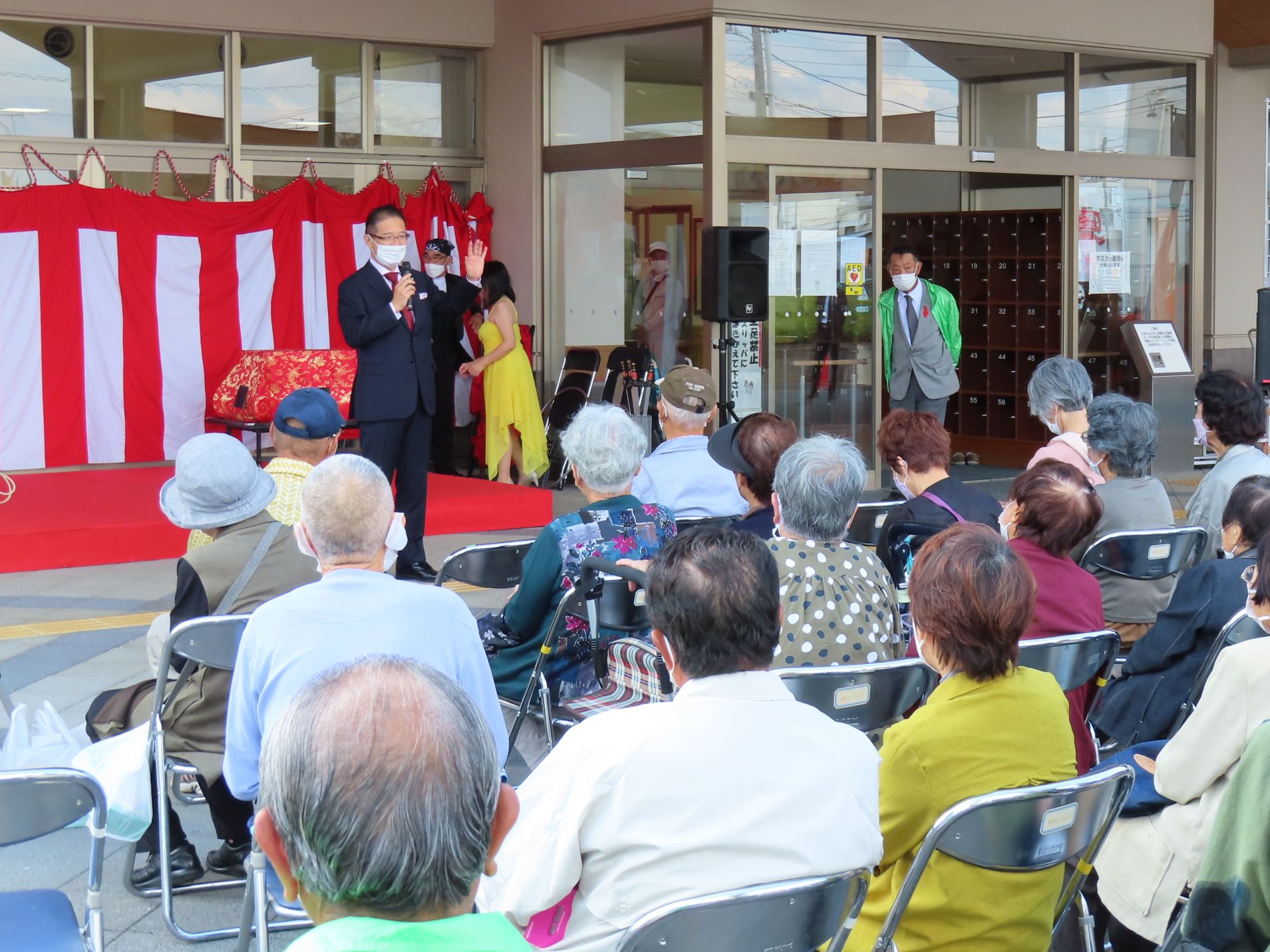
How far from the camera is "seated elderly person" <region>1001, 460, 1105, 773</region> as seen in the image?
3434mm

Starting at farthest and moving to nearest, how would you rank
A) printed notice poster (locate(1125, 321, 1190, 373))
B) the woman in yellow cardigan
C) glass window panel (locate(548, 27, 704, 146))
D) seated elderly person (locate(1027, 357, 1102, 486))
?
1. printed notice poster (locate(1125, 321, 1190, 373))
2. glass window panel (locate(548, 27, 704, 146))
3. seated elderly person (locate(1027, 357, 1102, 486))
4. the woman in yellow cardigan

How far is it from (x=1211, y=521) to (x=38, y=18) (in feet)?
25.8

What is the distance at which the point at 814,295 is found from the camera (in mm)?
9812

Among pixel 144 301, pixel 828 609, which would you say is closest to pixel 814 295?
pixel 144 301

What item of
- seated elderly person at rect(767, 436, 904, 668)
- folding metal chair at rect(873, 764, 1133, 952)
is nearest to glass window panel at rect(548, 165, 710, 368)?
seated elderly person at rect(767, 436, 904, 668)

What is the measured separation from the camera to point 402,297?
6.73 meters

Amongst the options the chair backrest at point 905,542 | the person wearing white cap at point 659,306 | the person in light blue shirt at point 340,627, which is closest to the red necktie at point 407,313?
the person wearing white cap at point 659,306

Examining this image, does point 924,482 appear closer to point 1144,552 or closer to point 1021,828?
point 1144,552

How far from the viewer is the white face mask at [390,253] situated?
668 centimetres

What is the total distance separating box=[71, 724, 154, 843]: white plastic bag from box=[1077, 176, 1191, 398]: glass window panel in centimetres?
942

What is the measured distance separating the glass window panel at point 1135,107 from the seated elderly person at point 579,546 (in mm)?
8179

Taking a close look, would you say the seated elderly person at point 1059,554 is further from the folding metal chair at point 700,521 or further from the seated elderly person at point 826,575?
the folding metal chair at point 700,521

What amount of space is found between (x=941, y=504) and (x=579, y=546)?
42.3 inches

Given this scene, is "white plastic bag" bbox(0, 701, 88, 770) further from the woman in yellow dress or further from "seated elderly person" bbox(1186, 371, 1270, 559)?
the woman in yellow dress
